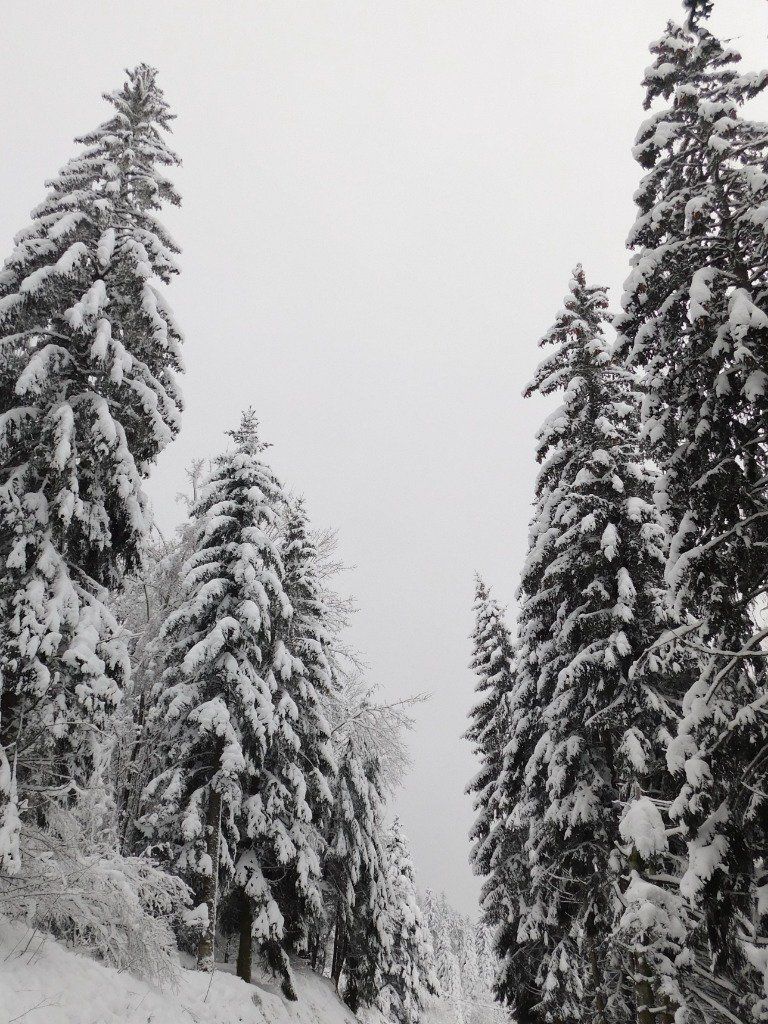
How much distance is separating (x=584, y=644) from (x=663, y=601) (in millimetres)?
2406

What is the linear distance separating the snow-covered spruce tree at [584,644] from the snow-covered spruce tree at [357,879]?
23.9ft

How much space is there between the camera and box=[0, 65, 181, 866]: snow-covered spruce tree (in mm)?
9359

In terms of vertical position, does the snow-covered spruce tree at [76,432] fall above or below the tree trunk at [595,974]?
above

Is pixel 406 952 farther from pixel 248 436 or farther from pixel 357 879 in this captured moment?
pixel 248 436

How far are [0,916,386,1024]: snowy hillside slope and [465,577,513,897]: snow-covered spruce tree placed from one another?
34.4ft

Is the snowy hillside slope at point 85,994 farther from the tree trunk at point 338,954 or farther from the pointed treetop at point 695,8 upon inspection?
the pointed treetop at point 695,8

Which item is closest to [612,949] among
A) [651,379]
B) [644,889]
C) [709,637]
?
[644,889]

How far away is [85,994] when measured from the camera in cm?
879

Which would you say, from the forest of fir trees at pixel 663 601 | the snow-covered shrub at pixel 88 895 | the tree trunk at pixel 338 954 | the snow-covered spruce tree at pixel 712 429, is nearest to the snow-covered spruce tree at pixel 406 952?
the tree trunk at pixel 338 954

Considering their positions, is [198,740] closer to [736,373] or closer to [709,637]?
[709,637]

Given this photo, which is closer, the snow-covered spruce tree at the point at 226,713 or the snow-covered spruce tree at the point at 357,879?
the snow-covered spruce tree at the point at 226,713

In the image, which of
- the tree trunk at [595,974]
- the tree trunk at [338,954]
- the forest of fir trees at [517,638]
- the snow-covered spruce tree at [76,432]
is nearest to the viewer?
the forest of fir trees at [517,638]

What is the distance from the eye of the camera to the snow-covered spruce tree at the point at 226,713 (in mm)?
15758

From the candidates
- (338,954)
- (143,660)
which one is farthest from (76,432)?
(338,954)
